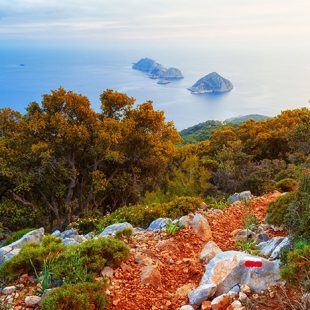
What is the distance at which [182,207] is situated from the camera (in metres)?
10.6

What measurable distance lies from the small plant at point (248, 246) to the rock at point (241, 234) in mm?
240

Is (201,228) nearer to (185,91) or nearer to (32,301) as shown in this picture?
(32,301)

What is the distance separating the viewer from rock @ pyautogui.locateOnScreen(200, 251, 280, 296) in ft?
16.7

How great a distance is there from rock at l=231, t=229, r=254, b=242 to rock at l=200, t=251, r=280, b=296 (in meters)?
2.32

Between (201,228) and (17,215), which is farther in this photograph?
(17,215)

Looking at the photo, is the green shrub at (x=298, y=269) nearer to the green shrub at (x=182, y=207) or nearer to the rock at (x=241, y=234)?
the rock at (x=241, y=234)

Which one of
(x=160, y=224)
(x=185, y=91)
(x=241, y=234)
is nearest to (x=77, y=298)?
(x=241, y=234)

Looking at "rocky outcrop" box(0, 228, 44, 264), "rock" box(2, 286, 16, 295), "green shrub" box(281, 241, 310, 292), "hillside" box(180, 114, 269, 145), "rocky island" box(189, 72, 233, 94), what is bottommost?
"hillside" box(180, 114, 269, 145)

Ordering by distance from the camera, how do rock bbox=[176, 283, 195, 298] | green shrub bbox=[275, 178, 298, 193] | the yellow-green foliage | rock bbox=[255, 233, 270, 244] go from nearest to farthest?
1. rock bbox=[176, 283, 195, 298]
2. rock bbox=[255, 233, 270, 244]
3. the yellow-green foliage
4. green shrub bbox=[275, 178, 298, 193]

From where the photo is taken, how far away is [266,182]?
52.4 feet

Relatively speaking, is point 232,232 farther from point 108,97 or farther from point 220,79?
point 220,79

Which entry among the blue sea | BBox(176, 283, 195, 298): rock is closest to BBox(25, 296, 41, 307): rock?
BBox(176, 283, 195, 298): rock

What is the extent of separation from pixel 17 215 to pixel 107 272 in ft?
36.7

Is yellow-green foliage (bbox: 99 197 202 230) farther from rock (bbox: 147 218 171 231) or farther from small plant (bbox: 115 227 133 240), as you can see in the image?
small plant (bbox: 115 227 133 240)
